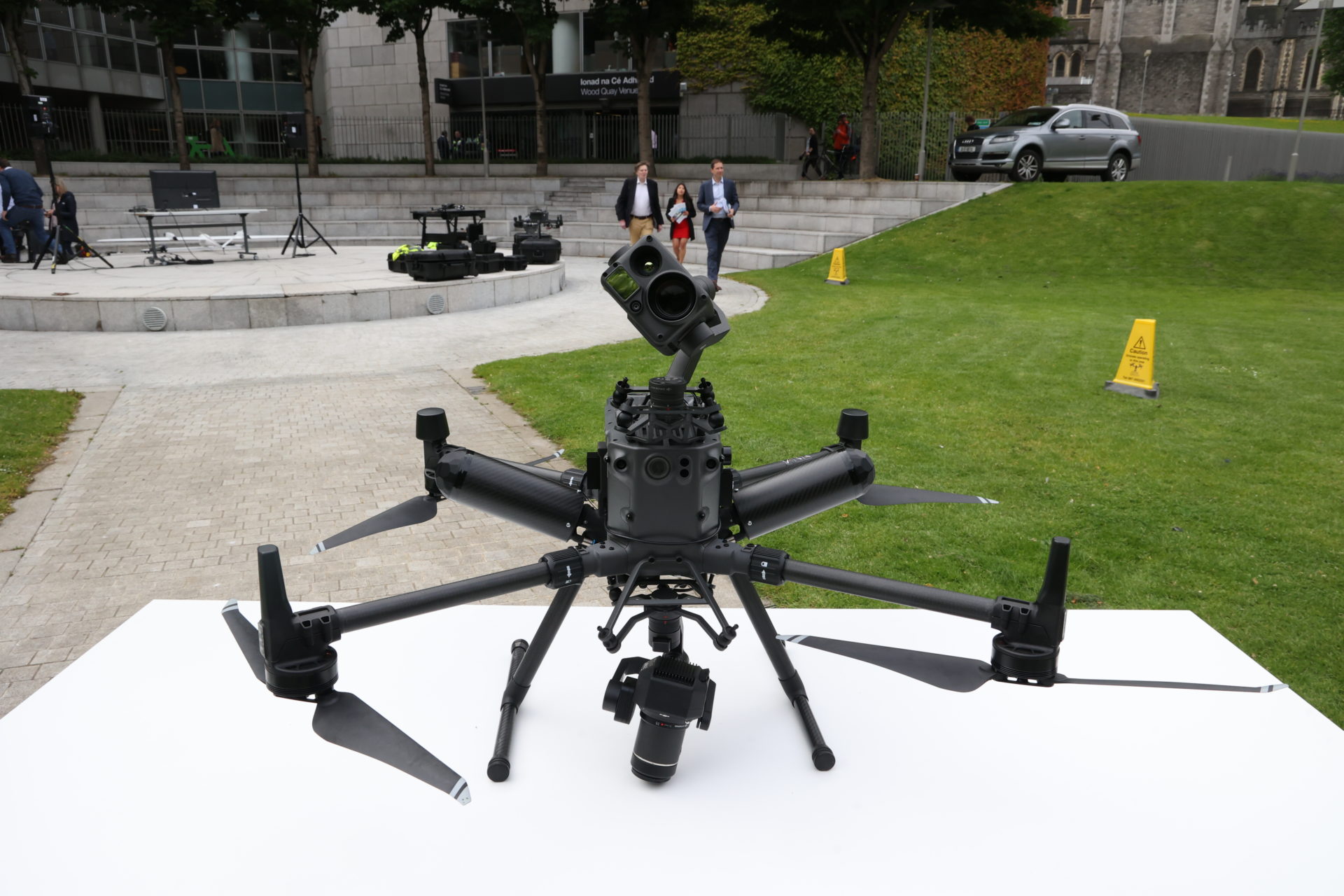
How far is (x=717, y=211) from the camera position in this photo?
1492cm

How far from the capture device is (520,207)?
87.8 feet

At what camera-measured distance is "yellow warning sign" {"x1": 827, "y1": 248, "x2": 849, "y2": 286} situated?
53.7 ft

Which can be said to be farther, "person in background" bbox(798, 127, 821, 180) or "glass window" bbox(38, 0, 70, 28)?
"glass window" bbox(38, 0, 70, 28)

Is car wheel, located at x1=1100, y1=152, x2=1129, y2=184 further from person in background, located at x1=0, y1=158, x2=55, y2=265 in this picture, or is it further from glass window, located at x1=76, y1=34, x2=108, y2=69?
glass window, located at x1=76, y1=34, x2=108, y2=69

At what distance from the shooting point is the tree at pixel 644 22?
27.4m

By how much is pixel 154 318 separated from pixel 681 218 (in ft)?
25.3

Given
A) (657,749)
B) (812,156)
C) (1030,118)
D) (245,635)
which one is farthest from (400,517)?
(812,156)

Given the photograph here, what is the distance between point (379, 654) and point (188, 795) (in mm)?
772

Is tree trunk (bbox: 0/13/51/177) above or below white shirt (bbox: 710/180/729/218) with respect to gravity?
above

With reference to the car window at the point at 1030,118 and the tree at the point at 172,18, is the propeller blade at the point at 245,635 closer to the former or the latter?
the car window at the point at 1030,118

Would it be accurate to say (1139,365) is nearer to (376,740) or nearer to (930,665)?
(930,665)

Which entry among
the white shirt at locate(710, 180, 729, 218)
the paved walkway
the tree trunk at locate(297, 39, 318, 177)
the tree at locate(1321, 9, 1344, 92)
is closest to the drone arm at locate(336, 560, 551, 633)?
the paved walkway

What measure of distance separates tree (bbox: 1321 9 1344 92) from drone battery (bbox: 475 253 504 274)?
40.2 m

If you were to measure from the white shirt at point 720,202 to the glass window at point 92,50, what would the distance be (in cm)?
3012
